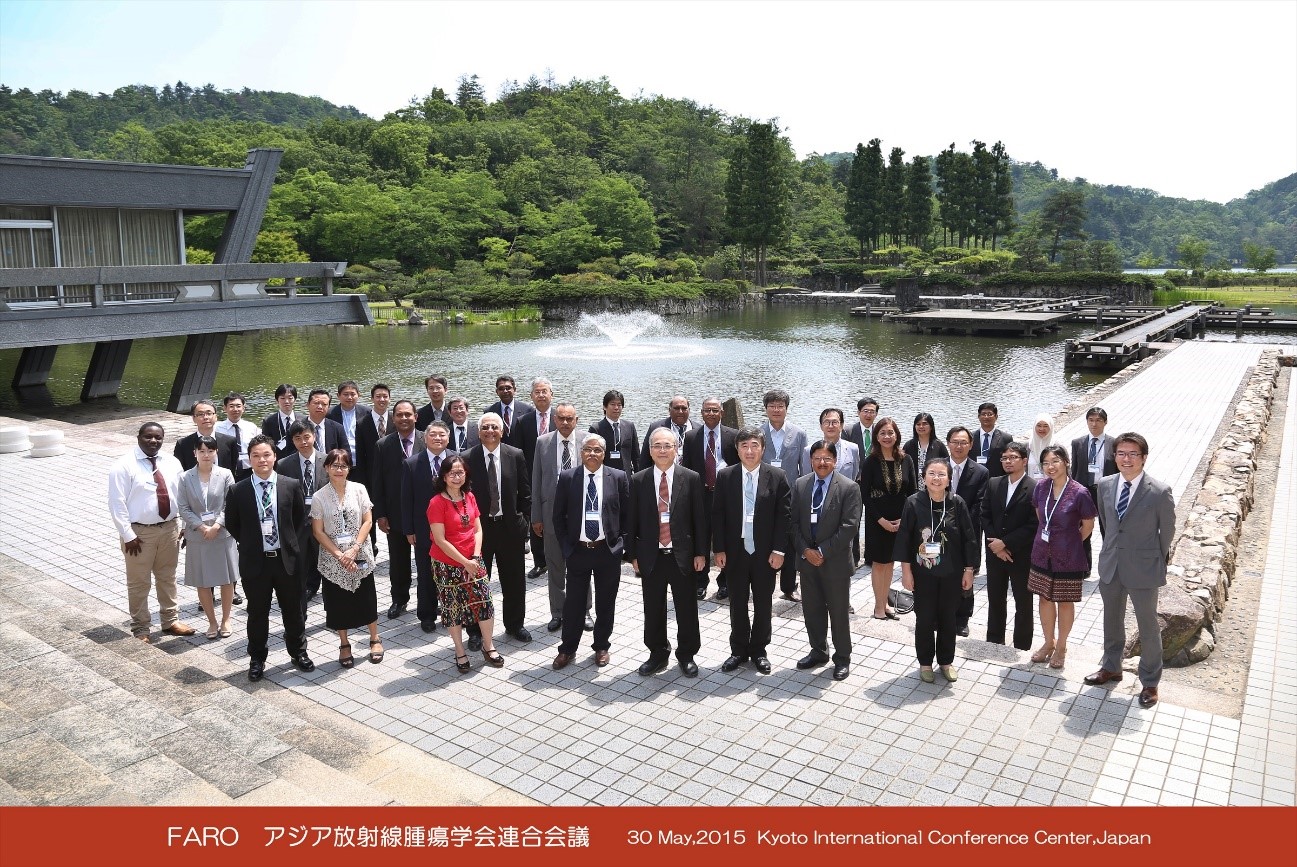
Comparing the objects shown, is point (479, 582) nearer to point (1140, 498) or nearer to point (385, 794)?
point (385, 794)

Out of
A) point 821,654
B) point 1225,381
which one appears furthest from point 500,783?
point 1225,381

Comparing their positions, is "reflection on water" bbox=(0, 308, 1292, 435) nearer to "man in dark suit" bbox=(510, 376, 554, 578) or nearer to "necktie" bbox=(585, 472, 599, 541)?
"man in dark suit" bbox=(510, 376, 554, 578)

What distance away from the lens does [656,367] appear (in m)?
28.3

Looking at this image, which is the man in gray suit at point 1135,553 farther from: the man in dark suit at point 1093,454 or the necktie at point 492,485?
the necktie at point 492,485

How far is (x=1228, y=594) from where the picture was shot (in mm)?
8016

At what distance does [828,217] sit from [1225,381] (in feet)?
211

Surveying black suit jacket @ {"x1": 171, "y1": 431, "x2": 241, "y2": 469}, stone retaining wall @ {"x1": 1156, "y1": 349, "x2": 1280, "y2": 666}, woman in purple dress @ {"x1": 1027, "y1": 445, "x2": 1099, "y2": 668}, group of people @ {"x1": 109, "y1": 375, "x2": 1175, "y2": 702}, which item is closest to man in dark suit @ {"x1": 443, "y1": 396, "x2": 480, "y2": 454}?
group of people @ {"x1": 109, "y1": 375, "x2": 1175, "y2": 702}

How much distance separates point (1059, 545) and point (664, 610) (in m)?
2.57

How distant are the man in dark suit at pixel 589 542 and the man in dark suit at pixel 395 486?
174 cm

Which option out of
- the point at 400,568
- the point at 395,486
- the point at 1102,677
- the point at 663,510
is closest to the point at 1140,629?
the point at 1102,677

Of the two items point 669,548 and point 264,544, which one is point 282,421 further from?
point 669,548

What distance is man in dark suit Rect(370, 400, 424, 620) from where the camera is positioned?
24.2ft

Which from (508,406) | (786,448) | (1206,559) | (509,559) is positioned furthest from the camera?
(508,406)

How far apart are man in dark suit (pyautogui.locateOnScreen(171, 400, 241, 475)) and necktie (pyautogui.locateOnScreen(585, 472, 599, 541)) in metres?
2.95
